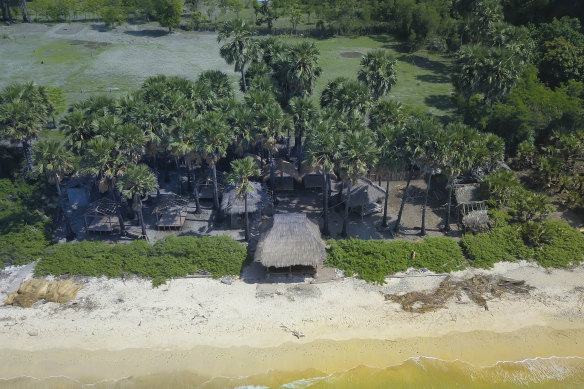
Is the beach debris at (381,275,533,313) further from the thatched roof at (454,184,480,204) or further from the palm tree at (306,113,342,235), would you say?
the palm tree at (306,113,342,235)

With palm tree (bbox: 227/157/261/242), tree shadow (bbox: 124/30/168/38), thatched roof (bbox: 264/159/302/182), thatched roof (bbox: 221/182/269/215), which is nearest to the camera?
palm tree (bbox: 227/157/261/242)

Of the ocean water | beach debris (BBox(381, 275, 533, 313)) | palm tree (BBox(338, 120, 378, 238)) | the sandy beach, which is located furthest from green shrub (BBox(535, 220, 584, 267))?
palm tree (BBox(338, 120, 378, 238))

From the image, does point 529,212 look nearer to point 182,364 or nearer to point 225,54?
point 182,364

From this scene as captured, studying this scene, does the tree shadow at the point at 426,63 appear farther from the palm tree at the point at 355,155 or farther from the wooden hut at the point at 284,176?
the palm tree at the point at 355,155

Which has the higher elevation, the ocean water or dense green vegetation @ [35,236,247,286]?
dense green vegetation @ [35,236,247,286]

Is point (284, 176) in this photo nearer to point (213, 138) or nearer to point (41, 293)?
point (213, 138)

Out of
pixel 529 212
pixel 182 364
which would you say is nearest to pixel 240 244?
pixel 182 364

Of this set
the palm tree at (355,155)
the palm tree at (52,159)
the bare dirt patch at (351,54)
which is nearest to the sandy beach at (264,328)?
the palm tree at (52,159)
